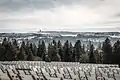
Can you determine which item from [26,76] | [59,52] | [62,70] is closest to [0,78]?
[26,76]

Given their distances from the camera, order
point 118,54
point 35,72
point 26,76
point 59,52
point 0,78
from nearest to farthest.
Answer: point 0,78 < point 26,76 < point 35,72 < point 118,54 < point 59,52

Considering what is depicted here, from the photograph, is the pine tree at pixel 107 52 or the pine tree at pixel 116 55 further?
the pine tree at pixel 107 52

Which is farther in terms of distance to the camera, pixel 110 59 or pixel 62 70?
pixel 110 59

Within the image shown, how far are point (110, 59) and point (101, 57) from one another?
3.82m

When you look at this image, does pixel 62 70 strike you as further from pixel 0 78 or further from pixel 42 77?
pixel 0 78

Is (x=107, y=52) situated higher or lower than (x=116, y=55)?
higher

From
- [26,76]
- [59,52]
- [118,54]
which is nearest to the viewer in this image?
[26,76]

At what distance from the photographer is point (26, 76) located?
2739 cm

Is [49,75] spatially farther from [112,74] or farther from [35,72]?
[112,74]

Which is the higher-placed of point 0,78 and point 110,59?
point 0,78

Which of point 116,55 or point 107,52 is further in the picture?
point 107,52

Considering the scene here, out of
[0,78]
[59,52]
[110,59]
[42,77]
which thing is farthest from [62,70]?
[59,52]

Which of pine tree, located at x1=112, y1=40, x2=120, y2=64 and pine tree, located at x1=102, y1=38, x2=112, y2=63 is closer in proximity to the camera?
pine tree, located at x1=112, y1=40, x2=120, y2=64

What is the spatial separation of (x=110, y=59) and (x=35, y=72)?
157 ft
